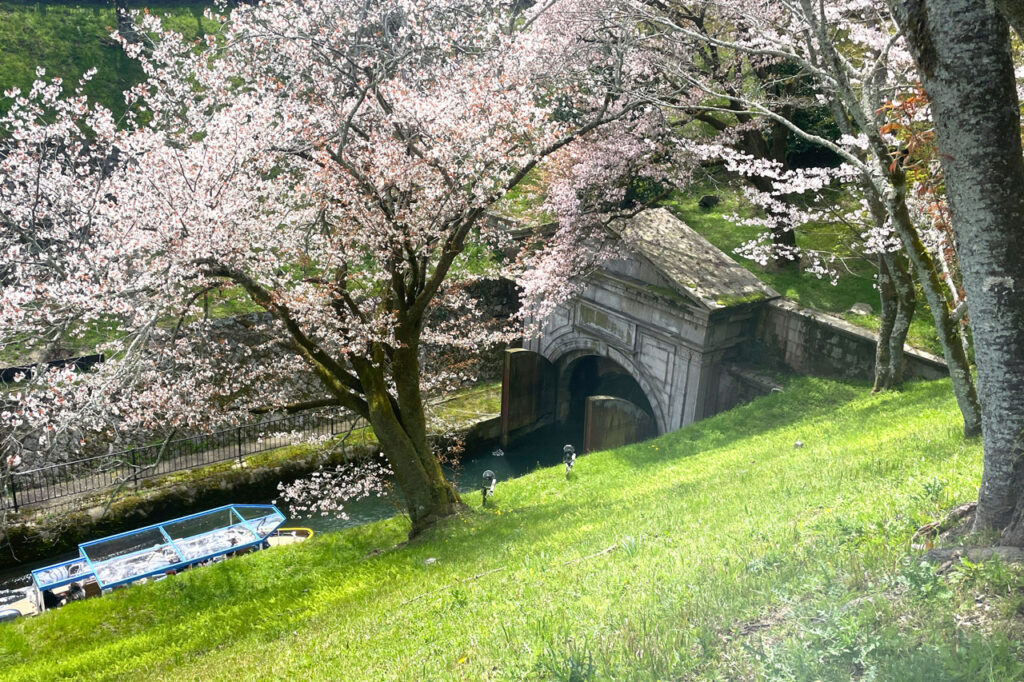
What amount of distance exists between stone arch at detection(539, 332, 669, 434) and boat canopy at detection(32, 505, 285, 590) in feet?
32.5

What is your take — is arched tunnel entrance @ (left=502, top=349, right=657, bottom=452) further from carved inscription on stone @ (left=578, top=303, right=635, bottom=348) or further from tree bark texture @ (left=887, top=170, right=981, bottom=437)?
tree bark texture @ (left=887, top=170, right=981, bottom=437)

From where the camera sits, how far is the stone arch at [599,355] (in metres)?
20.7

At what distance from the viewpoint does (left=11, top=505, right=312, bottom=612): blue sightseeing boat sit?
16.3 metres

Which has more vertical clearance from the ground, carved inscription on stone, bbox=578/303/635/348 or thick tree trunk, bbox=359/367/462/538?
carved inscription on stone, bbox=578/303/635/348

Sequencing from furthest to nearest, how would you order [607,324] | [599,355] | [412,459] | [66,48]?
[66,48], [599,355], [607,324], [412,459]

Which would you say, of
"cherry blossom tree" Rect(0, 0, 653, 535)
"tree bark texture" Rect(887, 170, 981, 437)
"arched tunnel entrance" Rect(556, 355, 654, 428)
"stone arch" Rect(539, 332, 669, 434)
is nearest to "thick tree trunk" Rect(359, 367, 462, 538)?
"cherry blossom tree" Rect(0, 0, 653, 535)

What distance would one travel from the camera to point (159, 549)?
57.4 feet

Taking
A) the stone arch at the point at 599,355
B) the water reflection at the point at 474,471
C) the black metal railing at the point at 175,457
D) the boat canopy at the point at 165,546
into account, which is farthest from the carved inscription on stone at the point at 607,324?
the boat canopy at the point at 165,546

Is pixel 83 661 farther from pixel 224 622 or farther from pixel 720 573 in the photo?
pixel 720 573

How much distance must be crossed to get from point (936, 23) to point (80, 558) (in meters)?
19.8

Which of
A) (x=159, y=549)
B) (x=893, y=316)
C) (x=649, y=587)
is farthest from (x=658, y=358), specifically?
(x=649, y=587)

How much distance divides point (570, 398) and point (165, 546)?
45.6 feet

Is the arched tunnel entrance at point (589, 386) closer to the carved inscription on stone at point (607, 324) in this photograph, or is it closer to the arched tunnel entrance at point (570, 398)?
the arched tunnel entrance at point (570, 398)

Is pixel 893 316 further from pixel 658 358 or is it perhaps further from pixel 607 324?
pixel 607 324
